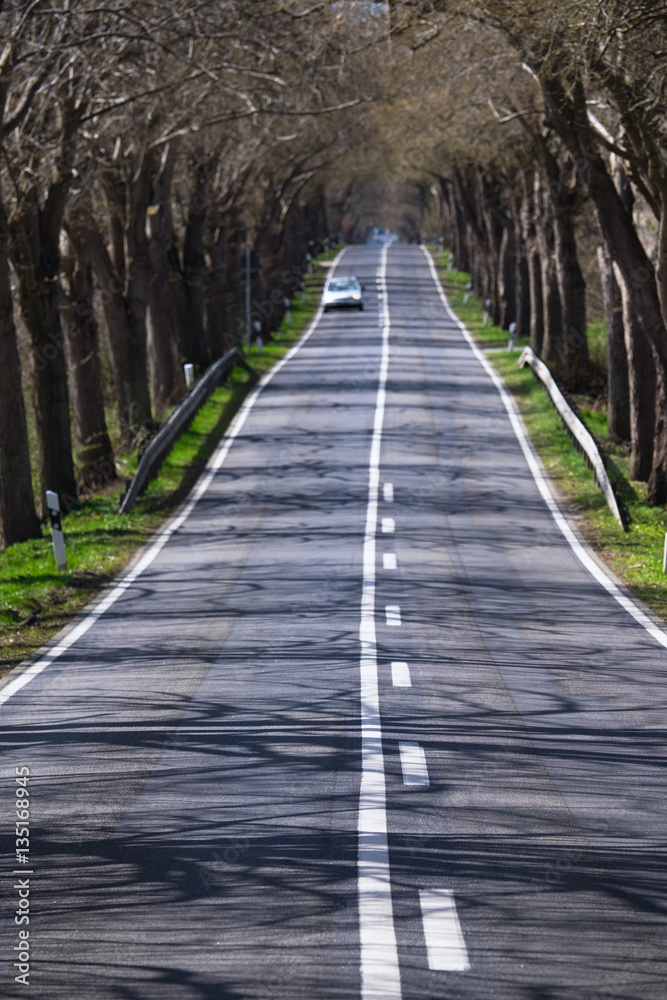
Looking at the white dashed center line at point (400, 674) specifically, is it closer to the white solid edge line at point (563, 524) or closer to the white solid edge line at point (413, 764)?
the white solid edge line at point (413, 764)

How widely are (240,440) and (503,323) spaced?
22.2 meters

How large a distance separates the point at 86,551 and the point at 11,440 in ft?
6.31

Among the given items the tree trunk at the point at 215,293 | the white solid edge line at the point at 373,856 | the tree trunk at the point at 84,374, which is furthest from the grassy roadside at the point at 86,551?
the tree trunk at the point at 215,293

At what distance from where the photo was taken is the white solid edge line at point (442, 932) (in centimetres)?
557

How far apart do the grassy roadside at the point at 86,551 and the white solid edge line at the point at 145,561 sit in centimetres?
19

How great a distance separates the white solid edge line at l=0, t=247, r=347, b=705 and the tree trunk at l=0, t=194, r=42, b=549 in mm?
2000

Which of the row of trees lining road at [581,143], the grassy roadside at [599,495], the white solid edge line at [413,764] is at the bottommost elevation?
the grassy roadside at [599,495]

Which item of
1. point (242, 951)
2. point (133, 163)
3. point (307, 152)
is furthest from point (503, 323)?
point (242, 951)

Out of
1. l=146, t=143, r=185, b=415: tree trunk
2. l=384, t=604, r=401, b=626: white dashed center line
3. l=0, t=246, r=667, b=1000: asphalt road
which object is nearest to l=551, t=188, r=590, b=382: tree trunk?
l=146, t=143, r=185, b=415: tree trunk

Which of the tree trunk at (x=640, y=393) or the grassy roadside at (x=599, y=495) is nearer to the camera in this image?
the grassy roadside at (x=599, y=495)

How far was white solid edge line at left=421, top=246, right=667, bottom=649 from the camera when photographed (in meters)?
13.5

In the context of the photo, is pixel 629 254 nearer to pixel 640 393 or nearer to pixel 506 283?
pixel 640 393

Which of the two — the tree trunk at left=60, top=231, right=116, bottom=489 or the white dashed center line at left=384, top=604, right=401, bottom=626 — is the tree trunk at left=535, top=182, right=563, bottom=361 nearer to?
the tree trunk at left=60, top=231, right=116, bottom=489

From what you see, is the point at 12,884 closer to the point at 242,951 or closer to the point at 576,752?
the point at 242,951
